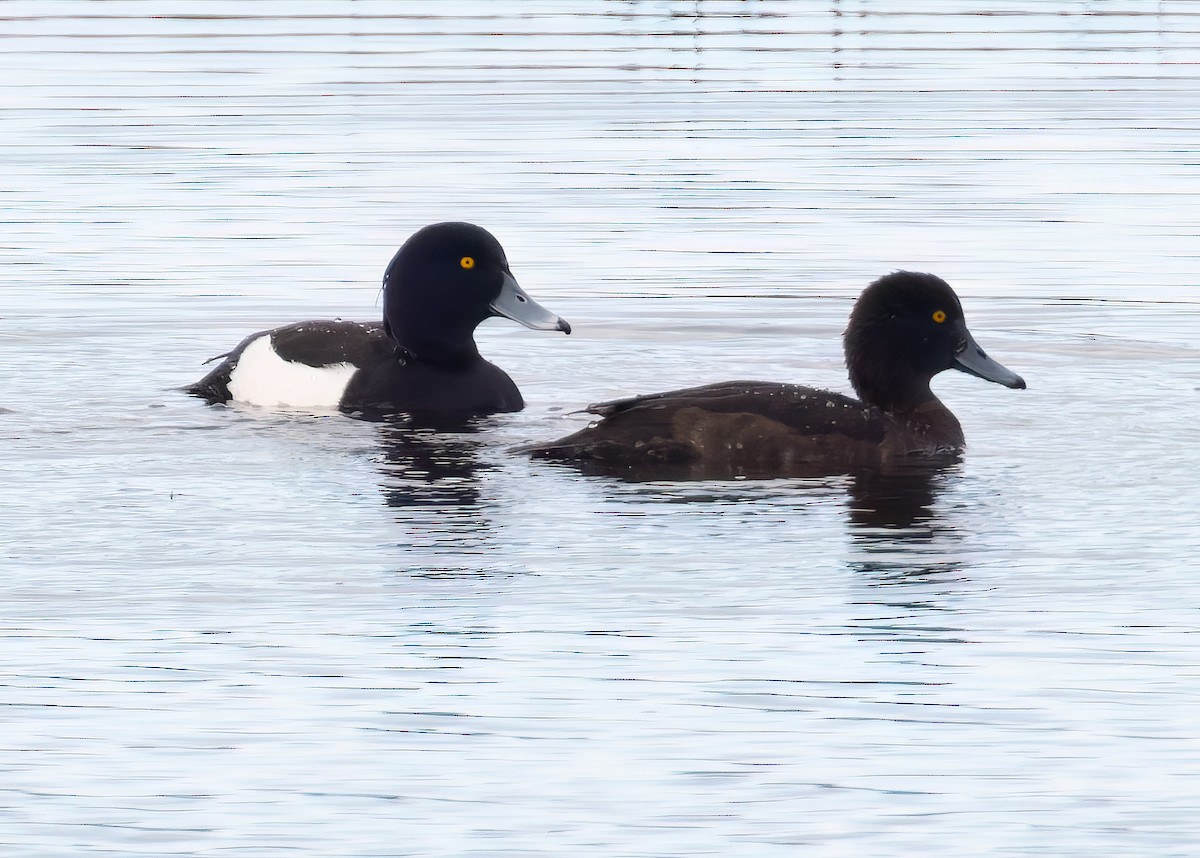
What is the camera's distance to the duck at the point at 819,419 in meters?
10.5

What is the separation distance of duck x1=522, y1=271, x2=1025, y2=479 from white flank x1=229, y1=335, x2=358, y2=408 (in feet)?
5.79

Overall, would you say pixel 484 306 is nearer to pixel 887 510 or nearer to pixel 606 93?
pixel 887 510

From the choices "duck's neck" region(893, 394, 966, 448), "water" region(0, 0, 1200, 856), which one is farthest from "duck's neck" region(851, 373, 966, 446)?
"water" region(0, 0, 1200, 856)

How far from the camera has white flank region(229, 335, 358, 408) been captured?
12.4m

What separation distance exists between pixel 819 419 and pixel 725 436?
0.45 meters

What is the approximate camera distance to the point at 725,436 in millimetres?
10469

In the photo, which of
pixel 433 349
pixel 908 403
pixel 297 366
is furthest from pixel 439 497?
pixel 433 349

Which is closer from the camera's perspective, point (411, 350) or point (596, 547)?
point (596, 547)

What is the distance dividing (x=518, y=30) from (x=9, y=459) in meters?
29.0

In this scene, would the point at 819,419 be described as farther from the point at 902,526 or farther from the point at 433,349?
the point at 433,349

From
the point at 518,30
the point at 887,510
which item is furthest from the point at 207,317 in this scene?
the point at 518,30

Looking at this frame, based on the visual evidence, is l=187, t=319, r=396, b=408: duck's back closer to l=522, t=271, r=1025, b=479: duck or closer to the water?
the water

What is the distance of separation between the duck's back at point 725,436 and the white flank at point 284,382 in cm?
201

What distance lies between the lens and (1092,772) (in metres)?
6.50
